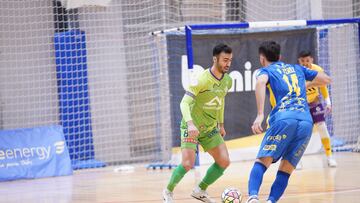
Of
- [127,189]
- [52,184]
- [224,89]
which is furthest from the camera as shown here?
[52,184]

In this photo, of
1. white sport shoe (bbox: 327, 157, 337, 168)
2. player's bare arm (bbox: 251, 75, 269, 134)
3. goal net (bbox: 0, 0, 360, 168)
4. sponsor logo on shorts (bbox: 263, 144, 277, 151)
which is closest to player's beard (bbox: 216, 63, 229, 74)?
player's bare arm (bbox: 251, 75, 269, 134)

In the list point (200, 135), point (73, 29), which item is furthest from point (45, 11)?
point (200, 135)

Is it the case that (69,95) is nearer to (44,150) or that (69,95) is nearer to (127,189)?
(44,150)

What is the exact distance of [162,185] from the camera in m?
11.8

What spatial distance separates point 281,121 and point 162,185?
426 cm

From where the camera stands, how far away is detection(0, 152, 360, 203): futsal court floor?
9852mm

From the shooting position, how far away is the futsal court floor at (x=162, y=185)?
985 cm

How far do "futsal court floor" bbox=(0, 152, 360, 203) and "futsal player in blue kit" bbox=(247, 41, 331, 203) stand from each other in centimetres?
103

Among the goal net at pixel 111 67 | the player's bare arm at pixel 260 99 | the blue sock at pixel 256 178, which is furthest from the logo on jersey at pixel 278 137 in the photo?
the goal net at pixel 111 67

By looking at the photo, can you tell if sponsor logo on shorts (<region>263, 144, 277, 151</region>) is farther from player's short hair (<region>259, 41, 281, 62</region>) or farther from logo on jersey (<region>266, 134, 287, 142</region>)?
player's short hair (<region>259, 41, 281, 62</region>)

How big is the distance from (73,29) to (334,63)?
6.08m

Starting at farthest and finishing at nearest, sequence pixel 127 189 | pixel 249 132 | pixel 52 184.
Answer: pixel 249 132, pixel 52 184, pixel 127 189

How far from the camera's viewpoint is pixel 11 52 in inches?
642

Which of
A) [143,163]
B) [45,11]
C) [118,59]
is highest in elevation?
[45,11]
